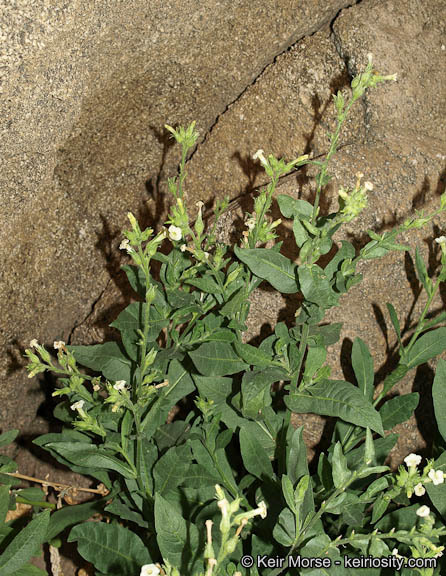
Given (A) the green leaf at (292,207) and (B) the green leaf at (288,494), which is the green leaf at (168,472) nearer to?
(B) the green leaf at (288,494)

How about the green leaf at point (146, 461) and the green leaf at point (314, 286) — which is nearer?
the green leaf at point (314, 286)

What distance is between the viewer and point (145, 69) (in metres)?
1.98

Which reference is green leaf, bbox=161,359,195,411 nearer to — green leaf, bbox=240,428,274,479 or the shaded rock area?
green leaf, bbox=240,428,274,479

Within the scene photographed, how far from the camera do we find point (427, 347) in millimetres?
1610

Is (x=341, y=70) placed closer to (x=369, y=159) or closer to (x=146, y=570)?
(x=369, y=159)

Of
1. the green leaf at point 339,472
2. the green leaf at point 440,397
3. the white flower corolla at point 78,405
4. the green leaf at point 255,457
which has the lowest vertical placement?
the green leaf at point 440,397

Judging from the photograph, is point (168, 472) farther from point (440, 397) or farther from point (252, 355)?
point (440, 397)

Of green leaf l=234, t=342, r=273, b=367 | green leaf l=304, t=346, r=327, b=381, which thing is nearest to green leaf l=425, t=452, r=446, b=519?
green leaf l=304, t=346, r=327, b=381

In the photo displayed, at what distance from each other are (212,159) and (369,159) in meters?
0.52

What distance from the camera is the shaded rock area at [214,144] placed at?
1868 mm

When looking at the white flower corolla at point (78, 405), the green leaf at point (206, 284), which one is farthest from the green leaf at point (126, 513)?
the green leaf at point (206, 284)

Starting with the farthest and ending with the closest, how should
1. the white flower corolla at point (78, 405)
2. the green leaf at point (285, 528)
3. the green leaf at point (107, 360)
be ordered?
the green leaf at point (107, 360) < the white flower corolla at point (78, 405) < the green leaf at point (285, 528)

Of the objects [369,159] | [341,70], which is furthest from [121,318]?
[341,70]

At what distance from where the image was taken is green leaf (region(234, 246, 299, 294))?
4.55 ft
